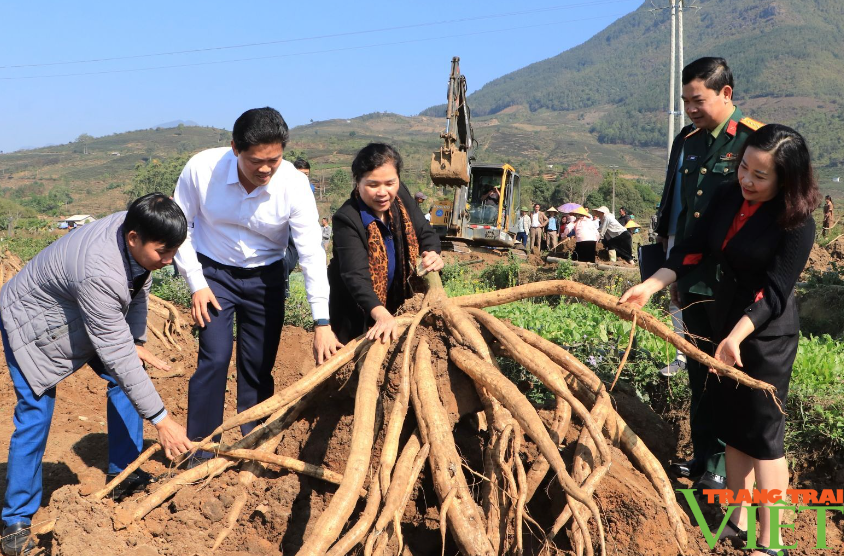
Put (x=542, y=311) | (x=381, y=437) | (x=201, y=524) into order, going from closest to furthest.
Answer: (x=201, y=524)
(x=381, y=437)
(x=542, y=311)

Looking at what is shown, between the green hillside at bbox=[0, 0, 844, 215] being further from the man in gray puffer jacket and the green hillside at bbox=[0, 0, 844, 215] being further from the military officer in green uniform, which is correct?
the man in gray puffer jacket

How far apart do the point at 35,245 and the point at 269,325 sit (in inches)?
632

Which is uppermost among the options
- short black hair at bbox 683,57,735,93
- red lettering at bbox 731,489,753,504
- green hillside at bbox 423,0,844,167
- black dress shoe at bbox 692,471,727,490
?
green hillside at bbox 423,0,844,167

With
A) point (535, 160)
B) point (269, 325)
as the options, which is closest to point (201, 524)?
point (269, 325)

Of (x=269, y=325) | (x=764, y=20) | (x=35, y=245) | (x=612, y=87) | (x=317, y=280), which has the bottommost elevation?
(x=35, y=245)

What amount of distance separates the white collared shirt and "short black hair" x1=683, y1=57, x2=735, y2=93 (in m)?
1.87

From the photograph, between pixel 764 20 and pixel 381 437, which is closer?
pixel 381 437

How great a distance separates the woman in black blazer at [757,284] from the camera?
2422mm

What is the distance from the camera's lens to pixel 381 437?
9.39ft

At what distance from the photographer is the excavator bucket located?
51.2 feet

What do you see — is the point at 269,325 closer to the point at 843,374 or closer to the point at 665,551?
the point at 665,551

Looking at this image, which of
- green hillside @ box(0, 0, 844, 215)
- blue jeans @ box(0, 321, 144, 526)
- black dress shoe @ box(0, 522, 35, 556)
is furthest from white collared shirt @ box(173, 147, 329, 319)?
green hillside @ box(0, 0, 844, 215)

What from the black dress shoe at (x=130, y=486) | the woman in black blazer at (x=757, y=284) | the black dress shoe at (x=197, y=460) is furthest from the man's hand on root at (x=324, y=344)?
the woman in black blazer at (x=757, y=284)

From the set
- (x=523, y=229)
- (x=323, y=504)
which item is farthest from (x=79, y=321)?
(x=523, y=229)
